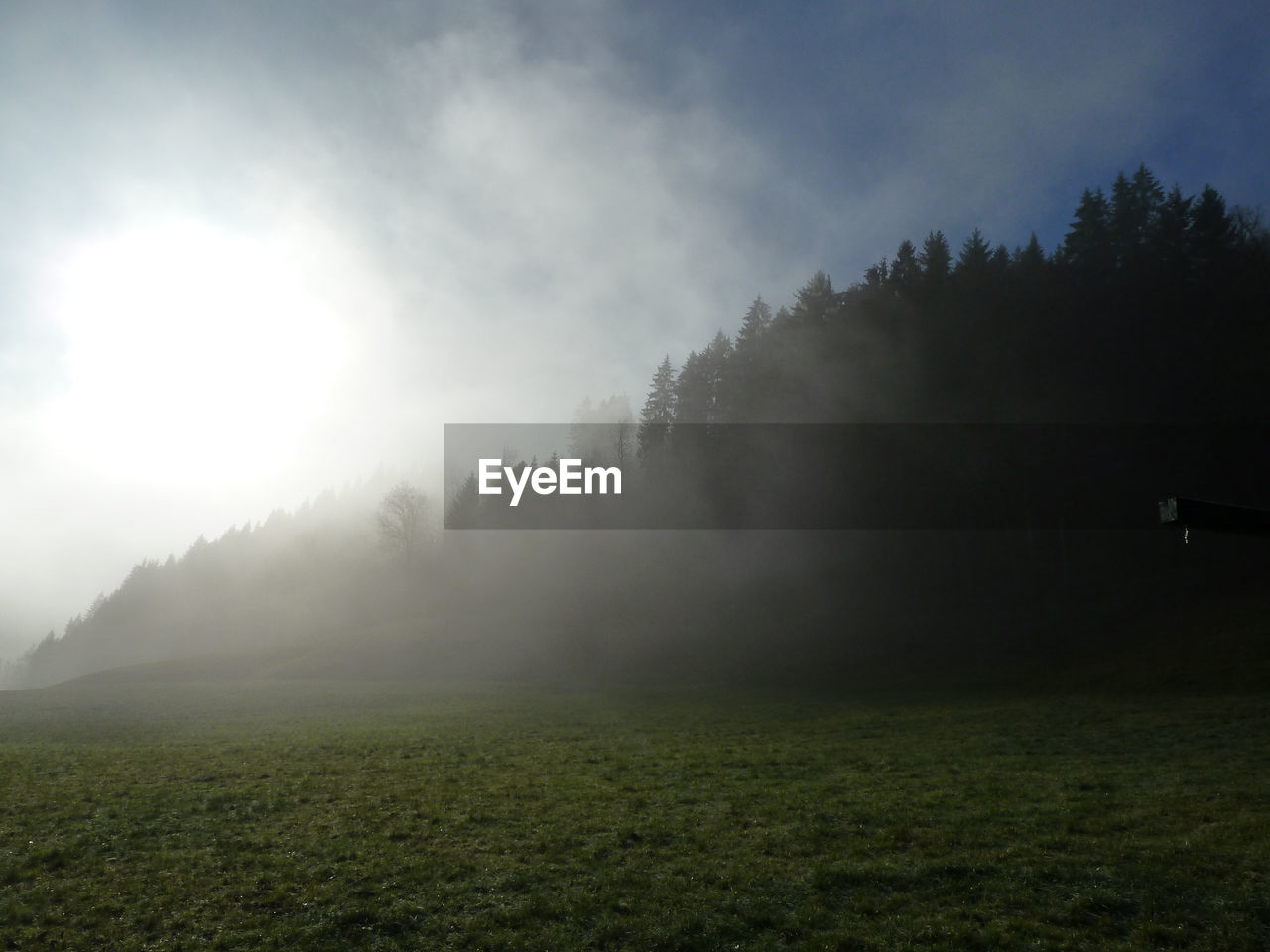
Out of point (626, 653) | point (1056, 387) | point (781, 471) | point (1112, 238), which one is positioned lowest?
point (626, 653)

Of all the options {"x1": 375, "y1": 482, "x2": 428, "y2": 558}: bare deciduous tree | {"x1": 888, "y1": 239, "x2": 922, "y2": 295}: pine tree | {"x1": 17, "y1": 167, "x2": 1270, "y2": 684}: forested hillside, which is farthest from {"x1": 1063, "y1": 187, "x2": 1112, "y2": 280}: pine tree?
{"x1": 375, "y1": 482, "x2": 428, "y2": 558}: bare deciduous tree

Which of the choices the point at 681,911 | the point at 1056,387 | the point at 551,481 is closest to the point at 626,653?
the point at 551,481

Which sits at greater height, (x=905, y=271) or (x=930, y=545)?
(x=905, y=271)

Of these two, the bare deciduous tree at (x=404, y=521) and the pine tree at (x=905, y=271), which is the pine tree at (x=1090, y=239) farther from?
the bare deciduous tree at (x=404, y=521)

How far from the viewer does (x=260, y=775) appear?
16.8 meters

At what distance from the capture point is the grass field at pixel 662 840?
8016 mm

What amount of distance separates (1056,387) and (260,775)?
57369 mm

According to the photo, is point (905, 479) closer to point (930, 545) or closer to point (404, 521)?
point (930, 545)

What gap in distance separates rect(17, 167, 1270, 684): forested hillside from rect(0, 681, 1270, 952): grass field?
855 inches

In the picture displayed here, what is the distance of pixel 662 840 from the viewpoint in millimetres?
11125

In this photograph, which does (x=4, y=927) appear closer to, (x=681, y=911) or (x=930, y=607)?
(x=681, y=911)

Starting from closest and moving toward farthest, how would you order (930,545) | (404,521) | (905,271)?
(930,545) < (905,271) < (404,521)

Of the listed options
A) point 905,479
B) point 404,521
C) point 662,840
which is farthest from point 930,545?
point 404,521

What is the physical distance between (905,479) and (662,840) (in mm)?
49179
